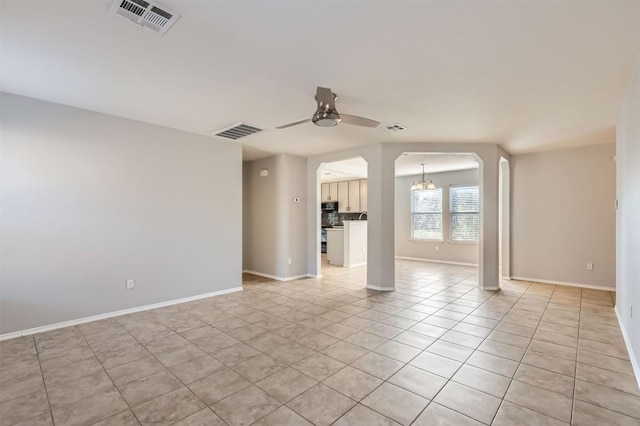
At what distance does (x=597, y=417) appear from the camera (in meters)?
1.96

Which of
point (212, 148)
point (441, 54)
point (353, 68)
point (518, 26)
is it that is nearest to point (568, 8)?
point (518, 26)

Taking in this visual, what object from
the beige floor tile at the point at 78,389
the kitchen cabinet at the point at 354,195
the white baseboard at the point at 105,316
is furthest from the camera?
the kitchen cabinet at the point at 354,195

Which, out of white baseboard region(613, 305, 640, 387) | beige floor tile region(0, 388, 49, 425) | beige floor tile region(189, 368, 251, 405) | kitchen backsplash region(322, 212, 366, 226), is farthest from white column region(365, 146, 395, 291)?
kitchen backsplash region(322, 212, 366, 226)

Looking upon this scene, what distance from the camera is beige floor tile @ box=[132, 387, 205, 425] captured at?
1.95m

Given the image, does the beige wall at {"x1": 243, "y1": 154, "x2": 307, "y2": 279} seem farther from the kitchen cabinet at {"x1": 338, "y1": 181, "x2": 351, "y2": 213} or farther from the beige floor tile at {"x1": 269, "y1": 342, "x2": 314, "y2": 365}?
the kitchen cabinet at {"x1": 338, "y1": 181, "x2": 351, "y2": 213}

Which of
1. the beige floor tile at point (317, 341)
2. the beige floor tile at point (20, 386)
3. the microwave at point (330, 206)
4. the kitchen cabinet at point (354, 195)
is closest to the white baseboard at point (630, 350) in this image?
the beige floor tile at point (317, 341)

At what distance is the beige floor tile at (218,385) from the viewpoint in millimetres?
2191

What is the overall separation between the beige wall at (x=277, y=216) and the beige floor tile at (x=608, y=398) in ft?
15.5

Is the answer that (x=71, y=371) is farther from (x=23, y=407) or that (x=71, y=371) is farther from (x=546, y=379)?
(x=546, y=379)

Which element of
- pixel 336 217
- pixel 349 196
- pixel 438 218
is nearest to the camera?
pixel 438 218

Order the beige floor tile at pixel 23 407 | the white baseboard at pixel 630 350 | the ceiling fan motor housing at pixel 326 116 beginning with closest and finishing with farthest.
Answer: the beige floor tile at pixel 23 407, the white baseboard at pixel 630 350, the ceiling fan motor housing at pixel 326 116

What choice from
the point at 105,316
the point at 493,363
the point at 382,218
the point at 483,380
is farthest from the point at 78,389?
the point at 382,218

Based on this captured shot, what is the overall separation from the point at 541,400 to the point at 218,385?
2363 mm

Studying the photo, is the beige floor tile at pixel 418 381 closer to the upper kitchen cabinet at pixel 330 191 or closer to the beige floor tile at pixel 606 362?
the beige floor tile at pixel 606 362
